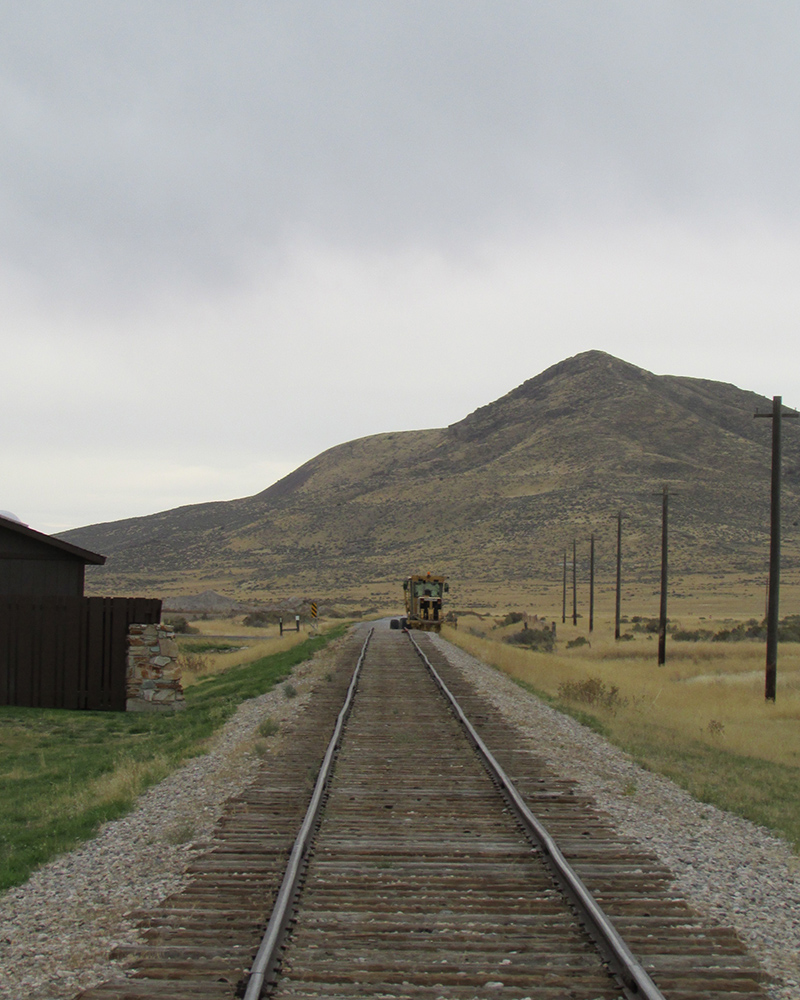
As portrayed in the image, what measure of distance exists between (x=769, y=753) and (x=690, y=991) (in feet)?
40.2

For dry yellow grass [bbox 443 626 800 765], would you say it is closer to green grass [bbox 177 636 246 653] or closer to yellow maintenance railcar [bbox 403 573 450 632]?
yellow maintenance railcar [bbox 403 573 450 632]

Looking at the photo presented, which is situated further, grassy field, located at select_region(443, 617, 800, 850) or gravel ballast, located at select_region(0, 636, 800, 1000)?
grassy field, located at select_region(443, 617, 800, 850)

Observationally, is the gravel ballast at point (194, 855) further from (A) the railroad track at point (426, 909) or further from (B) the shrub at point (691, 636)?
(B) the shrub at point (691, 636)

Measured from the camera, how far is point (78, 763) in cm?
1320

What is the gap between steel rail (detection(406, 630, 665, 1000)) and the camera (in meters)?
4.88

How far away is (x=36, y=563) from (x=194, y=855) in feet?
45.3

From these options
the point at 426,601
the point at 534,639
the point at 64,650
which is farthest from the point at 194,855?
the point at 534,639

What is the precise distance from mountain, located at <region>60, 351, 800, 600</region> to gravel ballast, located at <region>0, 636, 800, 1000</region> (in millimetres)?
78422

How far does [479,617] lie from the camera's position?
68875 millimetres

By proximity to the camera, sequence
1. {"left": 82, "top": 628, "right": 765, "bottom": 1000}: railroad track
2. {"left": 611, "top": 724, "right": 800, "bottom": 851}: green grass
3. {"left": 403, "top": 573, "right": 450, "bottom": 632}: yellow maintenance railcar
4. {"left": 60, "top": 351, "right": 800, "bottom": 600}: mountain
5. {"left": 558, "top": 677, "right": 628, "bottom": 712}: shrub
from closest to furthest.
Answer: {"left": 82, "top": 628, "right": 765, "bottom": 1000}: railroad track, {"left": 611, "top": 724, "right": 800, "bottom": 851}: green grass, {"left": 558, "top": 677, "right": 628, "bottom": 712}: shrub, {"left": 403, "top": 573, "right": 450, "bottom": 632}: yellow maintenance railcar, {"left": 60, "top": 351, "right": 800, "bottom": 600}: mountain

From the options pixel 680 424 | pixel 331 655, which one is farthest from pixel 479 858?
pixel 680 424

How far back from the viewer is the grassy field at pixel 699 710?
11.8 meters

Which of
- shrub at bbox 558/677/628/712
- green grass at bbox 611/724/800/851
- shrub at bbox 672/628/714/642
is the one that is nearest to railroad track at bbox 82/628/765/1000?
green grass at bbox 611/724/800/851

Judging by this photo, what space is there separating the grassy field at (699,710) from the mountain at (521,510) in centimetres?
5231
